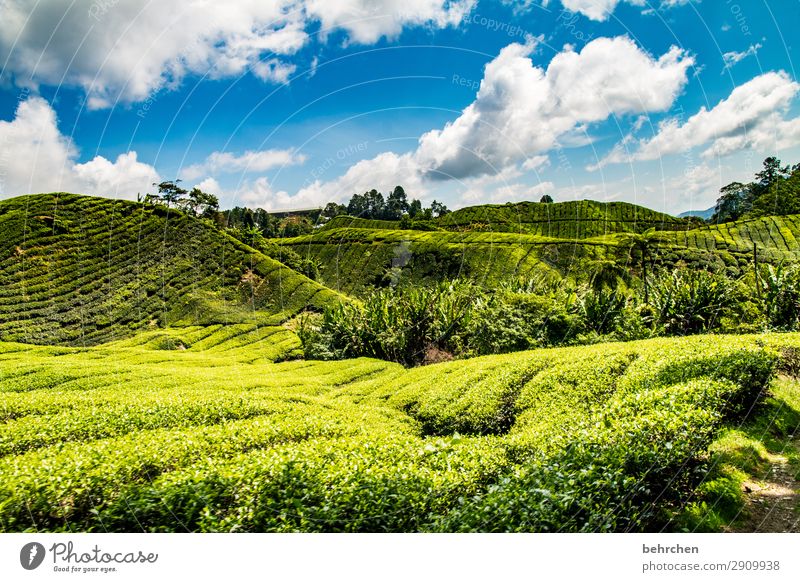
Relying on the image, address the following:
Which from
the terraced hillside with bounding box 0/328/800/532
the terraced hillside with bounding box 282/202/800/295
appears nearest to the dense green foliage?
the terraced hillside with bounding box 0/328/800/532

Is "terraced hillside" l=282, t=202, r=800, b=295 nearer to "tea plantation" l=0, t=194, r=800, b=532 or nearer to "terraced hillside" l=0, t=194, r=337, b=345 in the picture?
"terraced hillside" l=0, t=194, r=337, b=345

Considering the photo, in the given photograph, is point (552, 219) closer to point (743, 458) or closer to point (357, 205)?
point (357, 205)

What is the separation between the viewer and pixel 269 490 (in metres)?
4.91

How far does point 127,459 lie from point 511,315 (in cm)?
1333

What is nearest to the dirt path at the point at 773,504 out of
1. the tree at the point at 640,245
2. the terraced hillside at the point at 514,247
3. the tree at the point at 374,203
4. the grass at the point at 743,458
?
the grass at the point at 743,458

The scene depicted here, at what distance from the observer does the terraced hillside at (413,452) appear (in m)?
4.65

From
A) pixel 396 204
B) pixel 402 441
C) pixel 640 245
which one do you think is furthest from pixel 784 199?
pixel 402 441

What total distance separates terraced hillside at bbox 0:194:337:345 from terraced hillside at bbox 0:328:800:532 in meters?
27.4
